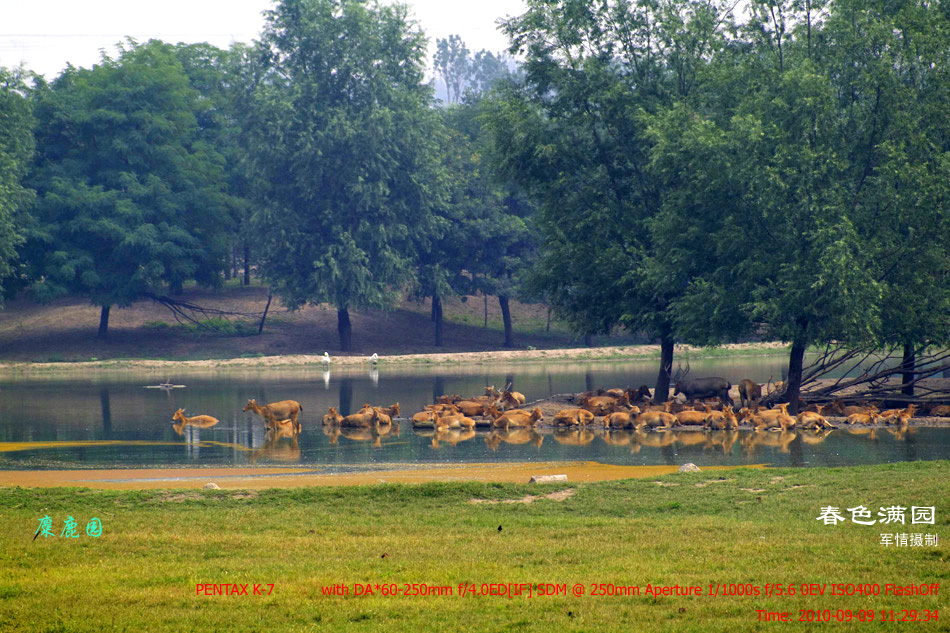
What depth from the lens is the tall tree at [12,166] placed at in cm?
5353

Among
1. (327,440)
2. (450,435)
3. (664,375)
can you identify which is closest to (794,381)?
(664,375)

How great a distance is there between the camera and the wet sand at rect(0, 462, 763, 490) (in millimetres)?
16422

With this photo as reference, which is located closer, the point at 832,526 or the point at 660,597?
the point at 660,597

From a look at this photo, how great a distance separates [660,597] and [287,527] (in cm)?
500

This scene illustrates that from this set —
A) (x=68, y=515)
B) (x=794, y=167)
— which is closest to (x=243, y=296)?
(x=794, y=167)

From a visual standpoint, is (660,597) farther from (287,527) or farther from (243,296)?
(243,296)

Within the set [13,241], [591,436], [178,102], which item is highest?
[178,102]

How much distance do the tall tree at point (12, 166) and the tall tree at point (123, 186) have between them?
179 cm

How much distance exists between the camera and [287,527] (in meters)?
11.6

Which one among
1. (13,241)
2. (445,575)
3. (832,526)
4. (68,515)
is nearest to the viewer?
(445,575)

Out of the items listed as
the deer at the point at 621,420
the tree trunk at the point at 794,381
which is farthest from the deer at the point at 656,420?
the tree trunk at the point at 794,381

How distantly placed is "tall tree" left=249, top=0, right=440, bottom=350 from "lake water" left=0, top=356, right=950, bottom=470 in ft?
69.9

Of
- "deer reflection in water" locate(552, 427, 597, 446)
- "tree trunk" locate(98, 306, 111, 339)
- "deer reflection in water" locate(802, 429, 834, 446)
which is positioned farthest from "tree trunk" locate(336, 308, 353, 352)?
"deer reflection in water" locate(802, 429, 834, 446)

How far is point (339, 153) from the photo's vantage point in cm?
5991
